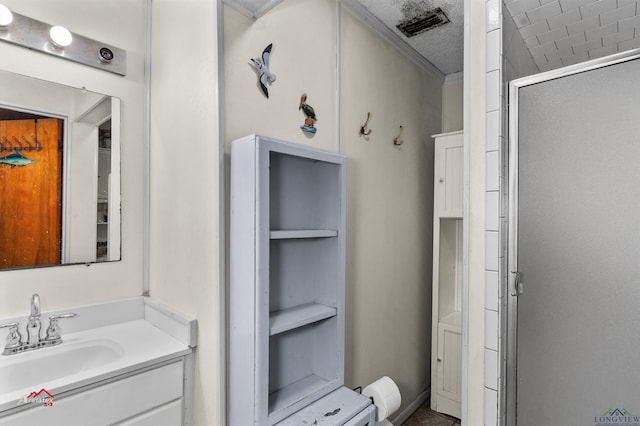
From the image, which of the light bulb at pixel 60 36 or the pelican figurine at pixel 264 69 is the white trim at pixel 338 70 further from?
the light bulb at pixel 60 36

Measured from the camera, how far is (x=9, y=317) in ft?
4.41

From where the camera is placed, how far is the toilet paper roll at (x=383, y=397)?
142cm

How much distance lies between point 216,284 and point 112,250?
2.32 ft

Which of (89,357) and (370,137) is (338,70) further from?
(89,357)

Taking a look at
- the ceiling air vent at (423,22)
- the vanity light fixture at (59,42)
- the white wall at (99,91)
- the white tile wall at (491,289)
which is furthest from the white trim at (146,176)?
the white tile wall at (491,289)

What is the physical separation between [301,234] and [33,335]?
113 cm

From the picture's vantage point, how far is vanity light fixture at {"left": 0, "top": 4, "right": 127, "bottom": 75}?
1.35m

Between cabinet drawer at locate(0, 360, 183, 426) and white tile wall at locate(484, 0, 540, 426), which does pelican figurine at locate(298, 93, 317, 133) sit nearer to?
white tile wall at locate(484, 0, 540, 426)

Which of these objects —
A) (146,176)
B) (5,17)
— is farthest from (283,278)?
(5,17)

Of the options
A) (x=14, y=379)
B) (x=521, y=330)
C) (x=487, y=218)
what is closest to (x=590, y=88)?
(x=487, y=218)

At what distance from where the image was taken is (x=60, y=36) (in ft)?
4.70

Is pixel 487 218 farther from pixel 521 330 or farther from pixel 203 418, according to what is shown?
pixel 203 418

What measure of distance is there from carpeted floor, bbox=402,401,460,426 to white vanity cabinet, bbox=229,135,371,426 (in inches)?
43.5

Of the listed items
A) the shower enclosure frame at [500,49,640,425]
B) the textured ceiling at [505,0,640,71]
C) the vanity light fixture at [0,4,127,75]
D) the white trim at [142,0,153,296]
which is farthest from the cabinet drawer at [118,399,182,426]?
the textured ceiling at [505,0,640,71]
